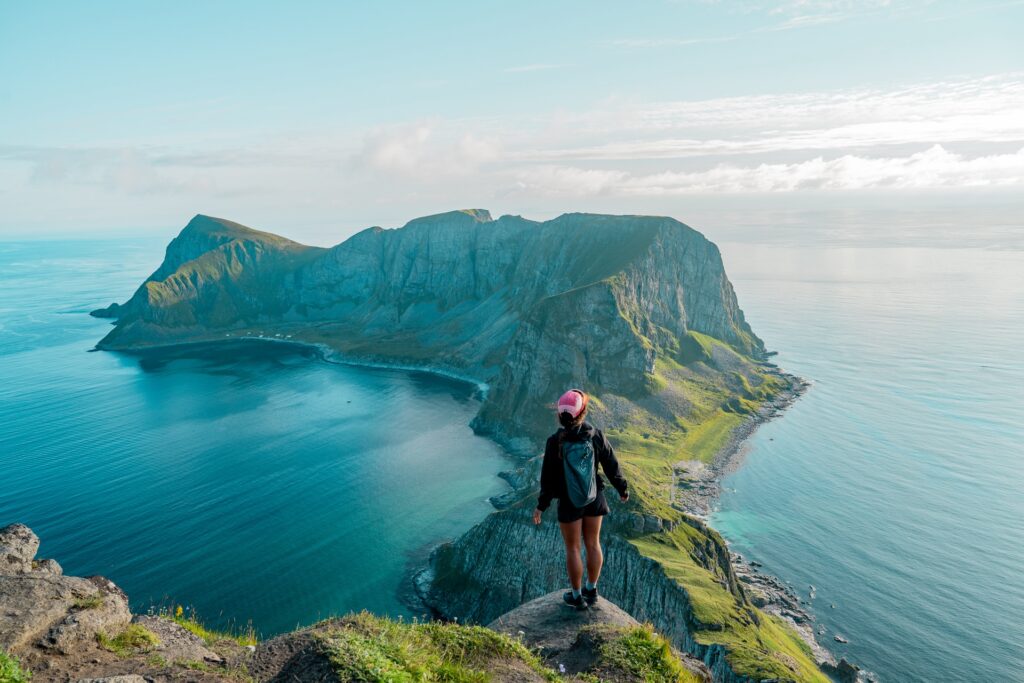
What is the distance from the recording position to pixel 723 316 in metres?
190

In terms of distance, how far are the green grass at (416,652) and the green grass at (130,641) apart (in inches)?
177

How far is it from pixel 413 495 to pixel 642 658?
88364 millimetres

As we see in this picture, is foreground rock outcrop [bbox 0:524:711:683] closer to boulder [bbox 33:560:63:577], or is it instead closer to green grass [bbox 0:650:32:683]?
green grass [bbox 0:650:32:683]

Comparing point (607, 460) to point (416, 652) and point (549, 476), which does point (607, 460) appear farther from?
point (416, 652)

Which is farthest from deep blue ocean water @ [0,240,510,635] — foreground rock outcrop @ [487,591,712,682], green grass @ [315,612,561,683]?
green grass @ [315,612,561,683]

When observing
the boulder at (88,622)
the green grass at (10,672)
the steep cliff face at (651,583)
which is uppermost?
the green grass at (10,672)

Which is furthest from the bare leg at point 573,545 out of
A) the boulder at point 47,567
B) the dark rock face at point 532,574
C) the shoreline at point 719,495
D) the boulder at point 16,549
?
the shoreline at point 719,495

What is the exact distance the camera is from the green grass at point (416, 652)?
9562mm

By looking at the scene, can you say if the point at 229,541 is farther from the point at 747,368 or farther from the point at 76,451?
the point at 747,368

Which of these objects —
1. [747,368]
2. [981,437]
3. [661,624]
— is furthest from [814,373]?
[661,624]

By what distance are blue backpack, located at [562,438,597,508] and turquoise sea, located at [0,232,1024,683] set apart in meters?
60.5

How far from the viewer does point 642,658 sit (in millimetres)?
12945

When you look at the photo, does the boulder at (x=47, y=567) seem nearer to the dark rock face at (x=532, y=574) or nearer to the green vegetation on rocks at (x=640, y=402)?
the green vegetation on rocks at (x=640, y=402)

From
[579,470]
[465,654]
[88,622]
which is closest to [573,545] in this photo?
[579,470]
